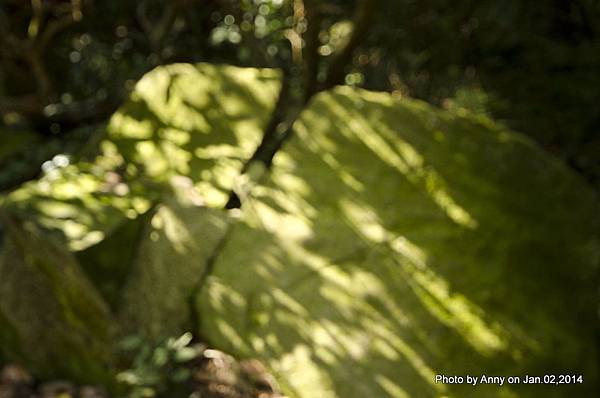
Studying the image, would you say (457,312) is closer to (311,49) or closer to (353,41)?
(353,41)

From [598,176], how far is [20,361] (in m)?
4.52

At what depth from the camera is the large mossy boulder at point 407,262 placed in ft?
11.0

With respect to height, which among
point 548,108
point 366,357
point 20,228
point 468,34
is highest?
point 468,34

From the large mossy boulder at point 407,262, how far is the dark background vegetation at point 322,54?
571 mm

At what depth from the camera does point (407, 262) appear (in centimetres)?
366

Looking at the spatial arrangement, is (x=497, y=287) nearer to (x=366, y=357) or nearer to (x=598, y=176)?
(x=366, y=357)

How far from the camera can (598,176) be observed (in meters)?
4.32

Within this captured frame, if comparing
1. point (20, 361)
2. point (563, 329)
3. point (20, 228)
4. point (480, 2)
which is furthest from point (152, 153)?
point (563, 329)

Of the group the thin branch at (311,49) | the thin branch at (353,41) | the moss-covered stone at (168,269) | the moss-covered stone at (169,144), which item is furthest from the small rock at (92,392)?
the thin branch at (353,41)

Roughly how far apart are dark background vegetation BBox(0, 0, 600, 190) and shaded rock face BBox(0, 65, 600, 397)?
22.7 inches

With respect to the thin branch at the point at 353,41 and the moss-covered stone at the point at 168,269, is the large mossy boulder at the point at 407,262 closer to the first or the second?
the moss-covered stone at the point at 168,269

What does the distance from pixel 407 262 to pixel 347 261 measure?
1.25ft

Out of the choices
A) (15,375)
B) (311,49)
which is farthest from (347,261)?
(15,375)

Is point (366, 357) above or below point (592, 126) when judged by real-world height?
below
